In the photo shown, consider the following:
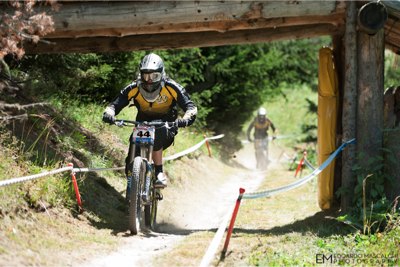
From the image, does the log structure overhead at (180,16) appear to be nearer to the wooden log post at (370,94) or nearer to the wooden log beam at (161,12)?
the wooden log beam at (161,12)

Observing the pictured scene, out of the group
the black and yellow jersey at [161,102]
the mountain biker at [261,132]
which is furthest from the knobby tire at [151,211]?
the mountain biker at [261,132]

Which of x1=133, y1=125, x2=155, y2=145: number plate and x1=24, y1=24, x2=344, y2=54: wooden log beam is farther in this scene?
x1=24, y1=24, x2=344, y2=54: wooden log beam

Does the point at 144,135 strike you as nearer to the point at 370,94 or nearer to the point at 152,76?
the point at 152,76

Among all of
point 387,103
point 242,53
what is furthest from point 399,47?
point 242,53

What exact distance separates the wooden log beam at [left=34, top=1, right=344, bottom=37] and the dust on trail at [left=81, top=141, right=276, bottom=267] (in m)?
2.62

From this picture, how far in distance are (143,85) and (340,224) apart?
3117 mm

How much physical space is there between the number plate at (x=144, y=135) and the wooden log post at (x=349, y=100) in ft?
9.12

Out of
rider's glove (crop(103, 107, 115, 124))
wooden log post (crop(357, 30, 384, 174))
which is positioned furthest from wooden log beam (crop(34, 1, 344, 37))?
rider's glove (crop(103, 107, 115, 124))

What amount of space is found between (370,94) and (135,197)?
349 cm

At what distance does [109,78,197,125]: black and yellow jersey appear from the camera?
766 cm

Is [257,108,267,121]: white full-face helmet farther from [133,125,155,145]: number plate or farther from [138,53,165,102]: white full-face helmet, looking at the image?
[133,125,155,145]: number plate

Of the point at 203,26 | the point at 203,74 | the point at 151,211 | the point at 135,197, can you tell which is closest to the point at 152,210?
the point at 151,211

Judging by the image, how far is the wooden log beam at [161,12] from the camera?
25.9 ft

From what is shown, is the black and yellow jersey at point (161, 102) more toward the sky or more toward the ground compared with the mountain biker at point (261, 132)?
more toward the ground
